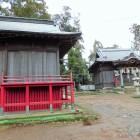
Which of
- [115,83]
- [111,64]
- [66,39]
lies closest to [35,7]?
[111,64]

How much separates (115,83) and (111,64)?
8.78 ft

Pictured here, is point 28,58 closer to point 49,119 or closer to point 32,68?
point 32,68

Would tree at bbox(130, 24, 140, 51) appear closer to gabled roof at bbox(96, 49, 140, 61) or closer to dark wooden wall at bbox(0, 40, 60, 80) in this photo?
gabled roof at bbox(96, 49, 140, 61)

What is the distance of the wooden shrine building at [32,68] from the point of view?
12211 millimetres

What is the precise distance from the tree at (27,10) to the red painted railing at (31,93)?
23890mm

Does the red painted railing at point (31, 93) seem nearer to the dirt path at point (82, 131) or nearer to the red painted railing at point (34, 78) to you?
the red painted railing at point (34, 78)

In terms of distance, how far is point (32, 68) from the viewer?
43.2ft

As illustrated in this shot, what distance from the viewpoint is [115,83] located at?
2870 centimetres

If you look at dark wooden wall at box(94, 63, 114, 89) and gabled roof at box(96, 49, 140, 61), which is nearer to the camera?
dark wooden wall at box(94, 63, 114, 89)

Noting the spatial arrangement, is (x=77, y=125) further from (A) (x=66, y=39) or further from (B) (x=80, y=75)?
(B) (x=80, y=75)

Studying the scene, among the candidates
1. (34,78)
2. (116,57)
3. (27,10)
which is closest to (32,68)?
(34,78)

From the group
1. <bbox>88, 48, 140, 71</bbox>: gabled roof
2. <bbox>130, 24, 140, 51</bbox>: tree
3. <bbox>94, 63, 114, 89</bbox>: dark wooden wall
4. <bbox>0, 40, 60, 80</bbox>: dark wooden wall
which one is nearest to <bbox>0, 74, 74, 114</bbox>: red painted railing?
<bbox>0, 40, 60, 80</bbox>: dark wooden wall

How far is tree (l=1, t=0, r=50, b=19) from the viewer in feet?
113

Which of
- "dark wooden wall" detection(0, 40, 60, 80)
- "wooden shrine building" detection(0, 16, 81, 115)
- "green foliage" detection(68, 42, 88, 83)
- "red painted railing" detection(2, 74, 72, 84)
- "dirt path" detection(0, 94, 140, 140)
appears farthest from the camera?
"green foliage" detection(68, 42, 88, 83)
